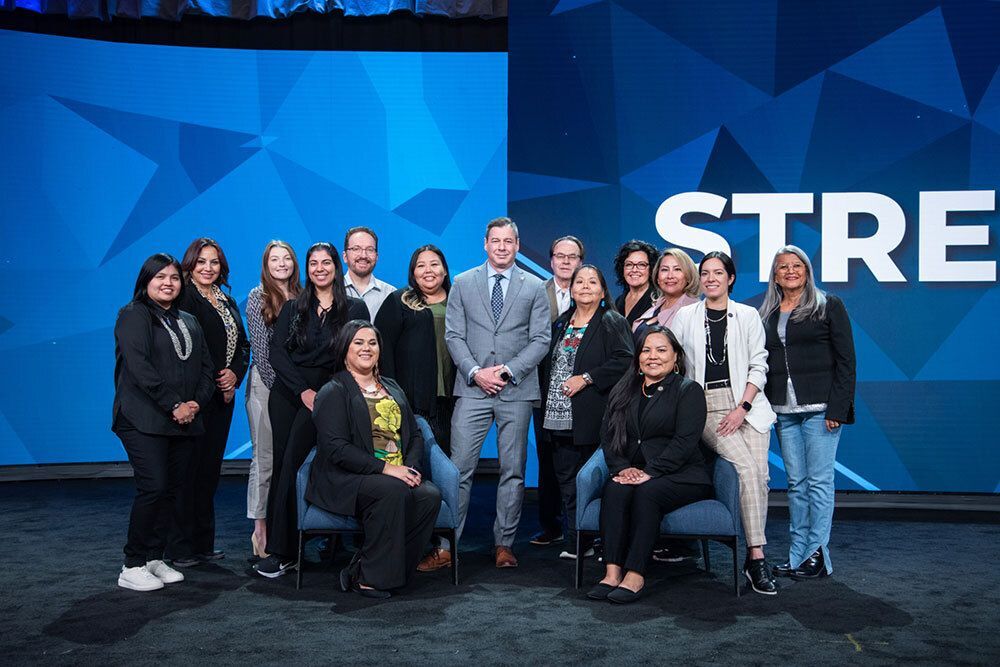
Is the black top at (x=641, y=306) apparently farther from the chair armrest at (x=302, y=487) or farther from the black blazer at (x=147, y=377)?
the black blazer at (x=147, y=377)

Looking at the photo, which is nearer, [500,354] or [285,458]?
[285,458]

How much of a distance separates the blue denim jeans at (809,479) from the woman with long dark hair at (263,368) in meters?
2.42

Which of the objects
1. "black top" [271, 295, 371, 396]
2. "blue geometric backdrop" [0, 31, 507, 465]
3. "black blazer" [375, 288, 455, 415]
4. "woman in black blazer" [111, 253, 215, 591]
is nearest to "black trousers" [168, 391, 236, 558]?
"woman in black blazer" [111, 253, 215, 591]

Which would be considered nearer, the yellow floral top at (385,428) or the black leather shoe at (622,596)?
the black leather shoe at (622,596)

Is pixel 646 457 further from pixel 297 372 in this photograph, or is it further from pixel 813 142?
pixel 813 142

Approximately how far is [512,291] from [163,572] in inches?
78.3

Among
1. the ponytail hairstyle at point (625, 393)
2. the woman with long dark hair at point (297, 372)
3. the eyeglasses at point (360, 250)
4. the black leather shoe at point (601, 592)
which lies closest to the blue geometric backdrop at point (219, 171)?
the eyeglasses at point (360, 250)

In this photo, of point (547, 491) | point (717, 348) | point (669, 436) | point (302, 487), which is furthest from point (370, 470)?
point (717, 348)

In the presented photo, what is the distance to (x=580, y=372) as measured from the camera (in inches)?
168

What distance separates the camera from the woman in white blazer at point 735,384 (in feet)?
13.0

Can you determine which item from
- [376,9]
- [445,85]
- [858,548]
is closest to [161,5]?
[376,9]

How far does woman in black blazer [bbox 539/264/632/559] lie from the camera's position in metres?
4.23

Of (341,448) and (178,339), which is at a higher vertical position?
(178,339)

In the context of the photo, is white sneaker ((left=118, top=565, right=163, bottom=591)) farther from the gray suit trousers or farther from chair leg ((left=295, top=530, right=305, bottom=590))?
the gray suit trousers
